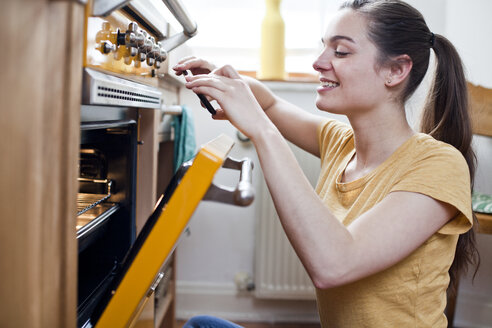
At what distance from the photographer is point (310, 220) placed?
27.8 inches

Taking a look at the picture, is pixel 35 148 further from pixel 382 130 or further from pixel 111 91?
pixel 382 130

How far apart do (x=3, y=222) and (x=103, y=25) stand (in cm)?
34

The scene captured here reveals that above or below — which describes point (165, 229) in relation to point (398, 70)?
below

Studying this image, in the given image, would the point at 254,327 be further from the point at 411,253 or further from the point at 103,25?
the point at 103,25

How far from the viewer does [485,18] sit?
1929mm

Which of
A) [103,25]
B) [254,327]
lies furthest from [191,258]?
[103,25]

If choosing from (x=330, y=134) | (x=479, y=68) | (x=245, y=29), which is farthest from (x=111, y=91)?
(x=479, y=68)

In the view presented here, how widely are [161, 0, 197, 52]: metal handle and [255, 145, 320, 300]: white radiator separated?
3.43 feet

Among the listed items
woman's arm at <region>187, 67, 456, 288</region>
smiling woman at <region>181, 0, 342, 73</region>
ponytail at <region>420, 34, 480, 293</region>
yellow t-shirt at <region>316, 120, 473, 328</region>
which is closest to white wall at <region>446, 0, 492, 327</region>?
smiling woman at <region>181, 0, 342, 73</region>

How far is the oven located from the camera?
0.59 m

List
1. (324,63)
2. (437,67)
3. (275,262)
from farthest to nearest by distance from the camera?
(275,262) < (437,67) < (324,63)

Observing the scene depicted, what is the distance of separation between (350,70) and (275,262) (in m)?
1.23

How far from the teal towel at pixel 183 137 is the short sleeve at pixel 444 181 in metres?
0.82

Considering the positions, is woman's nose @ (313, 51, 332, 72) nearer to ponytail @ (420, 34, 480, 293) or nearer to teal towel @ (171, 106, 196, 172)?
ponytail @ (420, 34, 480, 293)
